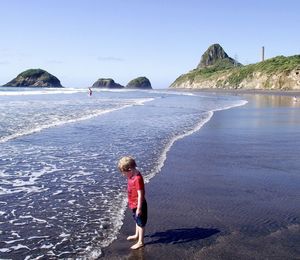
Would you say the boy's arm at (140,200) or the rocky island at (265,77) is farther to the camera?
the rocky island at (265,77)

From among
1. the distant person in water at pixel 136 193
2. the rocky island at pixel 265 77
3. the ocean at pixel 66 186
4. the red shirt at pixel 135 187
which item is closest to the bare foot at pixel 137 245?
the distant person in water at pixel 136 193

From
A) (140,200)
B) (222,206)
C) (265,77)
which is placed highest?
(265,77)

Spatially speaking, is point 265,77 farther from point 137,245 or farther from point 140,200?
point 137,245

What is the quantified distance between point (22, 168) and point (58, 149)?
126 inches

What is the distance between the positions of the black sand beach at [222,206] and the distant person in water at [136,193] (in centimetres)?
17

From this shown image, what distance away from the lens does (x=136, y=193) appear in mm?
6234

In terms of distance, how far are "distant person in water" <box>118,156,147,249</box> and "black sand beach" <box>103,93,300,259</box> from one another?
171 millimetres

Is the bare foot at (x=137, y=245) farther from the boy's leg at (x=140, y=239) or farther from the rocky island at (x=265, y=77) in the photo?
Answer: the rocky island at (x=265, y=77)

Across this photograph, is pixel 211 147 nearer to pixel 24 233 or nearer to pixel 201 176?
pixel 201 176

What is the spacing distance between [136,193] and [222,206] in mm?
2267

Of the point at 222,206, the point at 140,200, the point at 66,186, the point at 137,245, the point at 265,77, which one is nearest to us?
the point at 137,245

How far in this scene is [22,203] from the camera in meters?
8.20

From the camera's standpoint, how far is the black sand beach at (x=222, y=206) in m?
5.88

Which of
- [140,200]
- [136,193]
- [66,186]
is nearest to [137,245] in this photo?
[140,200]
